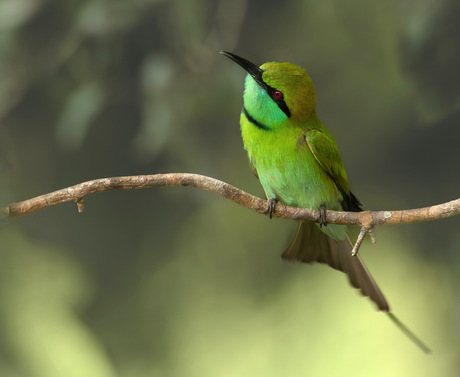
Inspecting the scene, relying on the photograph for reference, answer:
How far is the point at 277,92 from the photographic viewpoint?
1.78 meters

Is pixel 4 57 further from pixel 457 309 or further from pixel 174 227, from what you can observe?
pixel 457 309

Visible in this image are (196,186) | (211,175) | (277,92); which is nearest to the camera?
(196,186)

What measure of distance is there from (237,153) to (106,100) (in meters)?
0.50

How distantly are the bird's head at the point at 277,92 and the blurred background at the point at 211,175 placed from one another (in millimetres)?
378

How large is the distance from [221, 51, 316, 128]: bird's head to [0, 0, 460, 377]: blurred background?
0.38 meters

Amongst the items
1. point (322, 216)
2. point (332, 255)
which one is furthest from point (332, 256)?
point (322, 216)

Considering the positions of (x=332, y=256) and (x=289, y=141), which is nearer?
(x=289, y=141)

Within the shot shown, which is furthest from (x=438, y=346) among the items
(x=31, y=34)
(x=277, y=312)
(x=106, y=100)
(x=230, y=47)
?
(x=31, y=34)

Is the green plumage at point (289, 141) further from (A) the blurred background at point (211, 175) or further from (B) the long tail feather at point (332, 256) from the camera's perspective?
(A) the blurred background at point (211, 175)

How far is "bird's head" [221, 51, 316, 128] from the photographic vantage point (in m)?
1.77

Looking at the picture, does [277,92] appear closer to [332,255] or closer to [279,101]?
[279,101]

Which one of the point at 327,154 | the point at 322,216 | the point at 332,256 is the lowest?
the point at 332,256

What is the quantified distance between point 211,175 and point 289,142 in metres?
0.45

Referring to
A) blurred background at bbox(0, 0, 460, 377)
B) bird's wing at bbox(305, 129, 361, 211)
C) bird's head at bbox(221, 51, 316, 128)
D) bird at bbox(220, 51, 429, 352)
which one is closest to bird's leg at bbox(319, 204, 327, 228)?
bird at bbox(220, 51, 429, 352)
